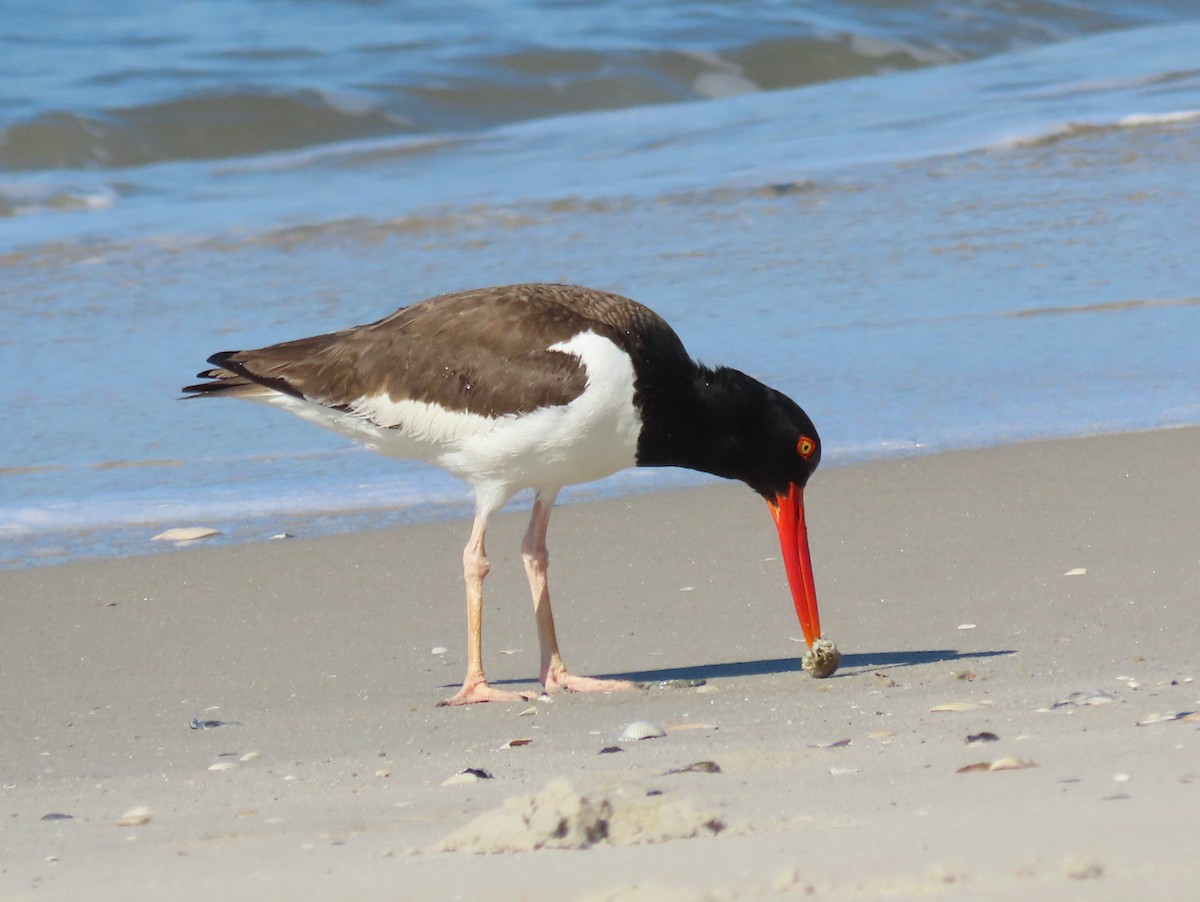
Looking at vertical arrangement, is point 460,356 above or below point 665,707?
above

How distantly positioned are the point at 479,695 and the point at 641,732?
31.3 inches

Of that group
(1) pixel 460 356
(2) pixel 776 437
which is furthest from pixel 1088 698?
(1) pixel 460 356

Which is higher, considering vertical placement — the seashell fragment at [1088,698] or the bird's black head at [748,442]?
the bird's black head at [748,442]

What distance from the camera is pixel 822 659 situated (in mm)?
5367

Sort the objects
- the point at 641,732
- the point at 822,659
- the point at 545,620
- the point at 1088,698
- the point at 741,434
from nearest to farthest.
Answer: the point at 1088,698, the point at 641,732, the point at 822,659, the point at 545,620, the point at 741,434

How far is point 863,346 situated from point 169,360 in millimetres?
3945

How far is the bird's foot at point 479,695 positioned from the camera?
5441mm

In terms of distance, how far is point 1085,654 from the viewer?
530 cm

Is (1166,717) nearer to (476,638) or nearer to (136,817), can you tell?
(476,638)

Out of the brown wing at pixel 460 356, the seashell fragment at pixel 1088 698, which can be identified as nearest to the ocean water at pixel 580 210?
the brown wing at pixel 460 356

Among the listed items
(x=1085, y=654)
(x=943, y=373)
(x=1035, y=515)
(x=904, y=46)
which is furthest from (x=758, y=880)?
(x=904, y=46)

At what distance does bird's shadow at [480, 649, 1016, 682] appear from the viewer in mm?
5480

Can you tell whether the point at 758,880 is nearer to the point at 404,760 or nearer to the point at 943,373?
the point at 404,760

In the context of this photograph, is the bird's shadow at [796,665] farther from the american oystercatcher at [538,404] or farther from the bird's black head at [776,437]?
the bird's black head at [776,437]
